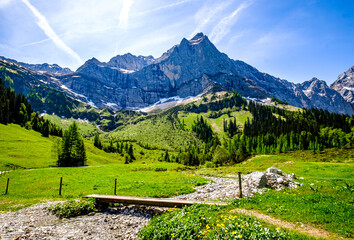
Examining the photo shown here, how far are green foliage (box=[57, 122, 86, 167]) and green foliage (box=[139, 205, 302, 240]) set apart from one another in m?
76.8

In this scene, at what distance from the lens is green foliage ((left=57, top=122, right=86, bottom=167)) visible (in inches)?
2906

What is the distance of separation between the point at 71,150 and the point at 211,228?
267 feet

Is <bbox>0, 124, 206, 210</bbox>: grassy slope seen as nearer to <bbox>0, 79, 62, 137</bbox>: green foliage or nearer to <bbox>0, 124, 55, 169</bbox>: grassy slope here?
<bbox>0, 124, 55, 169</bbox>: grassy slope

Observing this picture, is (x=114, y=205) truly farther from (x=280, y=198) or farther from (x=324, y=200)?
(x=324, y=200)

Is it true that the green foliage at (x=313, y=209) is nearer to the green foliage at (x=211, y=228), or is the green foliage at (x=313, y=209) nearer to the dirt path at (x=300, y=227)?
the dirt path at (x=300, y=227)

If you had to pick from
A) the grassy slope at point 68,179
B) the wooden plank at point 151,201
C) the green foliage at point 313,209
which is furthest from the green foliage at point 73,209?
the green foliage at point 313,209

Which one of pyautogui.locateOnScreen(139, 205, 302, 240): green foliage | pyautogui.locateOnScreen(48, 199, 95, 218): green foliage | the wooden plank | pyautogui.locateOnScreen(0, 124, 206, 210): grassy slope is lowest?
pyautogui.locateOnScreen(0, 124, 206, 210): grassy slope

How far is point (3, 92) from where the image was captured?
5054 inches

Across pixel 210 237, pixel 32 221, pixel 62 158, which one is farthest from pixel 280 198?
pixel 62 158

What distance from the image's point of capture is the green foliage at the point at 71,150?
7381cm

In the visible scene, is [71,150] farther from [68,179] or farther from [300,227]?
[300,227]

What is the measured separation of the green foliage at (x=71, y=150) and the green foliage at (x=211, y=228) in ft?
252

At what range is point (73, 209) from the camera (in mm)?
17812

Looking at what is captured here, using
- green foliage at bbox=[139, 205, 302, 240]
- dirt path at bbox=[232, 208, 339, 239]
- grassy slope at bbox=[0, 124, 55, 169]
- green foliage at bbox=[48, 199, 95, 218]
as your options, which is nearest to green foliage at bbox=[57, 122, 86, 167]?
grassy slope at bbox=[0, 124, 55, 169]
